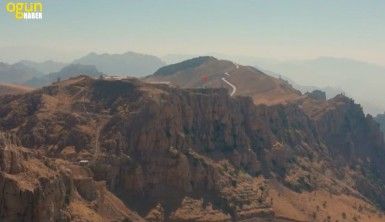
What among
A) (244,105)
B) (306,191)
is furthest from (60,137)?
(306,191)

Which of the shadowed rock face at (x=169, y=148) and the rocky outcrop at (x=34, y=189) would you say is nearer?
the rocky outcrop at (x=34, y=189)

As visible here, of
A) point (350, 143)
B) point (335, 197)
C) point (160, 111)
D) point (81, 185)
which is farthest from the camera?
point (350, 143)

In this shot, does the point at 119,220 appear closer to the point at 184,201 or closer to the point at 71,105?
A: the point at 184,201

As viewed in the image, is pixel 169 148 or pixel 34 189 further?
pixel 169 148

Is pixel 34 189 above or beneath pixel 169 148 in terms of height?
above

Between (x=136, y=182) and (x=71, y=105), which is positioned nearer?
(x=136, y=182)

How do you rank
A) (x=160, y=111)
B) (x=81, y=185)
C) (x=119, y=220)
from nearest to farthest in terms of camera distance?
1. (x=81, y=185)
2. (x=119, y=220)
3. (x=160, y=111)

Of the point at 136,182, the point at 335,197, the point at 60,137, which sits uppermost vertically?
the point at 60,137

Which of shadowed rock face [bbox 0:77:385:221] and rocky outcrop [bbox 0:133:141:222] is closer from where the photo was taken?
rocky outcrop [bbox 0:133:141:222]
